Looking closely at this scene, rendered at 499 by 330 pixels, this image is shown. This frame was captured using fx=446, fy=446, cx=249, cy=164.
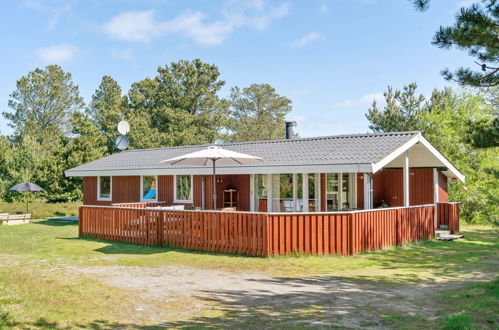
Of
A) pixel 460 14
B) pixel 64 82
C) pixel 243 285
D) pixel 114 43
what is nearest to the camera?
pixel 460 14

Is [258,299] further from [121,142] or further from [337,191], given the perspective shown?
[121,142]

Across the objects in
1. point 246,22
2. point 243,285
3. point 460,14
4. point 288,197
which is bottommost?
point 243,285

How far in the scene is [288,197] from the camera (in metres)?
17.5

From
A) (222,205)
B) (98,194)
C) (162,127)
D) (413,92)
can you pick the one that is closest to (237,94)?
(162,127)

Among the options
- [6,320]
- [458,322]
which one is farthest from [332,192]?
[6,320]

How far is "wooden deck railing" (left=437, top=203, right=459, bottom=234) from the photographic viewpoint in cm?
1667

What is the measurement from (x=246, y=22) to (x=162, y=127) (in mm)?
20743

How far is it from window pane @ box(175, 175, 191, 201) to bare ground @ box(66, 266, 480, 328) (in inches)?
392

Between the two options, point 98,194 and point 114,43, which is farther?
point 114,43

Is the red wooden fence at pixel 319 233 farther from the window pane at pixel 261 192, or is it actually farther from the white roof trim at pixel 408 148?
the window pane at pixel 261 192

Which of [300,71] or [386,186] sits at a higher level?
[300,71]

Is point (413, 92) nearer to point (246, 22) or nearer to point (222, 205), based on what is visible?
point (246, 22)

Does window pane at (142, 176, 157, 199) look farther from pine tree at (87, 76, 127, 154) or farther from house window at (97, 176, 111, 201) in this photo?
pine tree at (87, 76, 127, 154)

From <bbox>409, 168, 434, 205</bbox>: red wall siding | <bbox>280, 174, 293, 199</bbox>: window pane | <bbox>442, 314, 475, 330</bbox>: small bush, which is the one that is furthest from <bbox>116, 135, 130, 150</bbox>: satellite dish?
<bbox>442, 314, 475, 330</bbox>: small bush
